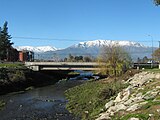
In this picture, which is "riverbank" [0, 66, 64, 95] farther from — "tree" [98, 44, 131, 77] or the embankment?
"tree" [98, 44, 131, 77]

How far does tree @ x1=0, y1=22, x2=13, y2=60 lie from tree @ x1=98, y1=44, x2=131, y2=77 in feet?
231

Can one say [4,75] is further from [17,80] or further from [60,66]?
[60,66]

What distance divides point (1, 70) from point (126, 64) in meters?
32.5

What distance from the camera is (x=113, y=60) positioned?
87500mm

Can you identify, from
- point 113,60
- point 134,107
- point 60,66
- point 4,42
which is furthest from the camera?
point 4,42

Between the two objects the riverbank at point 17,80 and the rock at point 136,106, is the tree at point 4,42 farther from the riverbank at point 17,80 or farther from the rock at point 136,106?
the rock at point 136,106

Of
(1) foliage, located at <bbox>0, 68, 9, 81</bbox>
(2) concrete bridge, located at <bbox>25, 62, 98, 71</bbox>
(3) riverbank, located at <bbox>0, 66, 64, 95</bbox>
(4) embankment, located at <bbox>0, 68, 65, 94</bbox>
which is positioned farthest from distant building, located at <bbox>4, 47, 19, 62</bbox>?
(1) foliage, located at <bbox>0, 68, 9, 81</bbox>

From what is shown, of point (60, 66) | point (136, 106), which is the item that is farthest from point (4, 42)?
point (136, 106)

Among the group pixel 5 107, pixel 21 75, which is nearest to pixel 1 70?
pixel 21 75

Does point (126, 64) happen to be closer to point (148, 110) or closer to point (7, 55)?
point (148, 110)

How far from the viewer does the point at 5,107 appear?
48.5m

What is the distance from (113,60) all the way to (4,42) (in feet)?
254

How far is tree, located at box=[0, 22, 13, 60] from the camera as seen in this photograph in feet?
491

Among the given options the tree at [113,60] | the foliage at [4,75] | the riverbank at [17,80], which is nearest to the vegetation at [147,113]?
the riverbank at [17,80]
